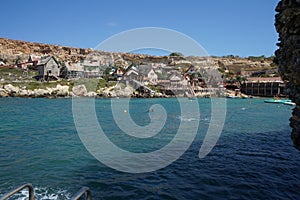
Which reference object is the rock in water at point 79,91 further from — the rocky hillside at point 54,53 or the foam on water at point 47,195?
the foam on water at point 47,195

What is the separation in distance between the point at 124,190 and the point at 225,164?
602 centimetres

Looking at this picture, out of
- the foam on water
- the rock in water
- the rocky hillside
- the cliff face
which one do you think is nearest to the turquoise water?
the foam on water

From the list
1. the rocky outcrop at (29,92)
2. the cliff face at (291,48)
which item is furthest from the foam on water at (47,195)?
the rocky outcrop at (29,92)

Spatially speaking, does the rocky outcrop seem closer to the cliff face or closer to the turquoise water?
the turquoise water

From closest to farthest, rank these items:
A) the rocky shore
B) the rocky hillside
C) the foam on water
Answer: the foam on water
the rocky shore
the rocky hillside

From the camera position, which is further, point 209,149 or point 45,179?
point 209,149

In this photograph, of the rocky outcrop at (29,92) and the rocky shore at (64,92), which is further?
the rocky shore at (64,92)

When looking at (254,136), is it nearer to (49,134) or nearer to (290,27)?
(290,27)

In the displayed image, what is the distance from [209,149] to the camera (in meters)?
15.6

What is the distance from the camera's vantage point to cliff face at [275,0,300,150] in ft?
26.1

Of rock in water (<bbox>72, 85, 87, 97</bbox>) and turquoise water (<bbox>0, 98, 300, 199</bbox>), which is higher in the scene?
rock in water (<bbox>72, 85, 87, 97</bbox>)

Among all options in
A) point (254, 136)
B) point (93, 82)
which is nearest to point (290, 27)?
point (254, 136)

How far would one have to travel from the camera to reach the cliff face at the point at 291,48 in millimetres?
7957

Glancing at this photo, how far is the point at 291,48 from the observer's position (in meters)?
8.34
